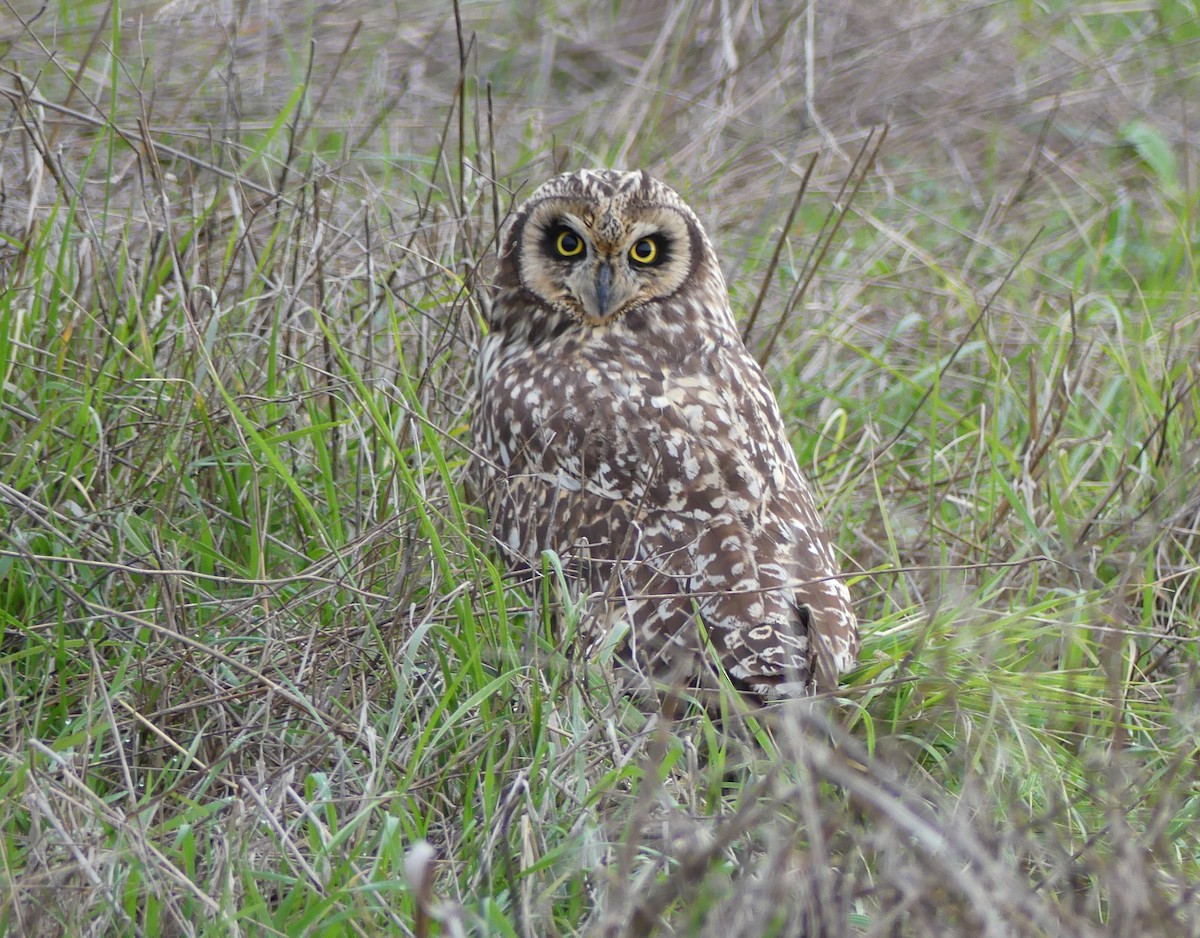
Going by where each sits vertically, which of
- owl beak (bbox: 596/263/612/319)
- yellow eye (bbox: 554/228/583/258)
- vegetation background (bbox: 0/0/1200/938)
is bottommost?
vegetation background (bbox: 0/0/1200/938)

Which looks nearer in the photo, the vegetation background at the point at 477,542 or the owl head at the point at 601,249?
the vegetation background at the point at 477,542

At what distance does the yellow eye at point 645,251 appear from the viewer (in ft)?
10.4

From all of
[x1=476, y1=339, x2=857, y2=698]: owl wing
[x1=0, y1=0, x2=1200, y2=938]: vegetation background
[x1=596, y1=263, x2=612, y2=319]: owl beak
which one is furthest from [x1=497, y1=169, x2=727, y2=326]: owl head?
[x1=0, y1=0, x2=1200, y2=938]: vegetation background

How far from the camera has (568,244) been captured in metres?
3.13

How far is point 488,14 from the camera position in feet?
20.9

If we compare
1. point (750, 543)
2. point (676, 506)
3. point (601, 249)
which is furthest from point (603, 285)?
point (750, 543)

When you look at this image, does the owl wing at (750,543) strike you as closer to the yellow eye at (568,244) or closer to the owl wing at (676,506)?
the owl wing at (676,506)

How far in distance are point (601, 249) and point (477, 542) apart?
0.72 meters

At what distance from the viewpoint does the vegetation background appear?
2006mm

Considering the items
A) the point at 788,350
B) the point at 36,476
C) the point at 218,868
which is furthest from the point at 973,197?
the point at 218,868

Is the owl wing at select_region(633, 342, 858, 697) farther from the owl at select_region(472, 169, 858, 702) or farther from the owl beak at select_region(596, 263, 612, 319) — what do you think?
the owl beak at select_region(596, 263, 612, 319)

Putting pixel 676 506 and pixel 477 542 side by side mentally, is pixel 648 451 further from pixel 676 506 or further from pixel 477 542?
pixel 477 542

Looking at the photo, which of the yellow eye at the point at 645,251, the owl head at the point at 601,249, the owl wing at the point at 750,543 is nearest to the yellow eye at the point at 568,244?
the owl head at the point at 601,249

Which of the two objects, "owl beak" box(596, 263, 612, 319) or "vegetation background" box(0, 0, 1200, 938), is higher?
"owl beak" box(596, 263, 612, 319)
